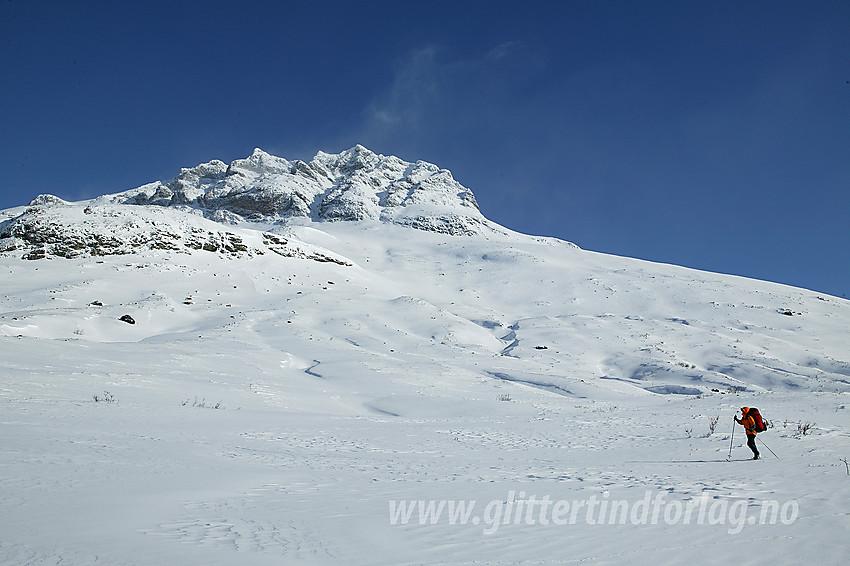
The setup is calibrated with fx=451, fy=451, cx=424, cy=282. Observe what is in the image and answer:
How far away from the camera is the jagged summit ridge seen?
97.8 meters

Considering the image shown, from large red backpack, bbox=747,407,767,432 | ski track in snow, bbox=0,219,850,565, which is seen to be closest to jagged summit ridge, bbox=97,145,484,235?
ski track in snow, bbox=0,219,850,565

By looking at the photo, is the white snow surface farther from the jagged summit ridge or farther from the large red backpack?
the jagged summit ridge

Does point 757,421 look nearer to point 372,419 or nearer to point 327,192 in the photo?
point 372,419

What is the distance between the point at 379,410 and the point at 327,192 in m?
105

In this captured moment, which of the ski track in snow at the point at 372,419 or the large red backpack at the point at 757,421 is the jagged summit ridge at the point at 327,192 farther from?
the large red backpack at the point at 757,421

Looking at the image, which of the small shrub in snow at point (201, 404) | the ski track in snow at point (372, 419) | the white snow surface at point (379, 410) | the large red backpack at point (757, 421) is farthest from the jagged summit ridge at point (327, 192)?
the large red backpack at point (757, 421)

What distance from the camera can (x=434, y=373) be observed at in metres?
20.9

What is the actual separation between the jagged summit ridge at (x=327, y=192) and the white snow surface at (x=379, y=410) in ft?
164

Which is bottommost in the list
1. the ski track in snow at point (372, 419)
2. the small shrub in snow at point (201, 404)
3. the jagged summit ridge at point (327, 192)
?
the small shrub in snow at point (201, 404)

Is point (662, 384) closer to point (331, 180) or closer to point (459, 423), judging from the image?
point (459, 423)

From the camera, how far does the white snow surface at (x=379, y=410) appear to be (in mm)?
3891

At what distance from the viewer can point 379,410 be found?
609 inches

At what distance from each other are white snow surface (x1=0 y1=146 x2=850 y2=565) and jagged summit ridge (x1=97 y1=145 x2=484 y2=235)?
49929mm

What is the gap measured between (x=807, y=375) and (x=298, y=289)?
1397 inches
